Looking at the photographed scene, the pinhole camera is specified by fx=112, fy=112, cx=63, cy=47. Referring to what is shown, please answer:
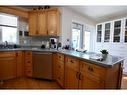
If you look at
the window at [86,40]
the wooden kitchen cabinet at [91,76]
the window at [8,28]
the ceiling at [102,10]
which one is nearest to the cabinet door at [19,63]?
the window at [8,28]

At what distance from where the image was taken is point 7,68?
115 inches

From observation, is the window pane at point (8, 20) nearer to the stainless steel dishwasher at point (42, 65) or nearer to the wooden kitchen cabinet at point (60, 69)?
the stainless steel dishwasher at point (42, 65)

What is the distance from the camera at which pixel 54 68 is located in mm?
2953

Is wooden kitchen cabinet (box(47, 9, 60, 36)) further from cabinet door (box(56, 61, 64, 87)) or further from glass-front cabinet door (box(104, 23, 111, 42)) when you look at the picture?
glass-front cabinet door (box(104, 23, 111, 42))

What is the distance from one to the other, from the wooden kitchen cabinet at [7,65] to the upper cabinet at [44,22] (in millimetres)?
966

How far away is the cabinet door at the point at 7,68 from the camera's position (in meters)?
2.84

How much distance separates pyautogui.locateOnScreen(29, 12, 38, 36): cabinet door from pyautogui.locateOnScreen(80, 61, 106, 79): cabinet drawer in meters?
2.22

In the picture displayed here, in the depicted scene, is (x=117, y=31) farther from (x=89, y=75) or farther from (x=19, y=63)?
(x=19, y=63)

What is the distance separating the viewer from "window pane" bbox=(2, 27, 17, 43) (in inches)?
136

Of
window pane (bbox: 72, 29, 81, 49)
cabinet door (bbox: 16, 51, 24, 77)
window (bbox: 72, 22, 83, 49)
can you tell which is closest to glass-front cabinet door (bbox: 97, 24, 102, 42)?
window (bbox: 72, 22, 83, 49)

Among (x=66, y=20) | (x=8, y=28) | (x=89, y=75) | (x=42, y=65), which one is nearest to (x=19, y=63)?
(x=42, y=65)

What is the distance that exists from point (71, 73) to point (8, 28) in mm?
2590

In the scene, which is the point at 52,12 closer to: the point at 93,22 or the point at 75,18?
the point at 75,18
